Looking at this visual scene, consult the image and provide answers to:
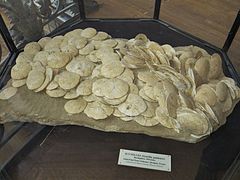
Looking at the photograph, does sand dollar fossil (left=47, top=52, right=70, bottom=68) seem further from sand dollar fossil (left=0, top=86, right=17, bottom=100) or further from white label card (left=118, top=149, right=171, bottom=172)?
white label card (left=118, top=149, right=171, bottom=172)

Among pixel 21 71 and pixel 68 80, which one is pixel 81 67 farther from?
pixel 21 71

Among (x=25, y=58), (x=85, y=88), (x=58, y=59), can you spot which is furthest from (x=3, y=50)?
(x=85, y=88)

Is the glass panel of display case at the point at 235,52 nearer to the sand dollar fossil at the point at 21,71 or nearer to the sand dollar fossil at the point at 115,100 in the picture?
the sand dollar fossil at the point at 115,100

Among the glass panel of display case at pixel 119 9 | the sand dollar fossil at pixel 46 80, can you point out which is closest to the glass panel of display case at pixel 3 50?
the sand dollar fossil at pixel 46 80

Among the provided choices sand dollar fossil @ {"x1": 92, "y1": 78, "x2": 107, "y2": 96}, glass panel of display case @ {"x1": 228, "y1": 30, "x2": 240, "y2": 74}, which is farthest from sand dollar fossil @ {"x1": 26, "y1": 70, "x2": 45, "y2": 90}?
glass panel of display case @ {"x1": 228, "y1": 30, "x2": 240, "y2": 74}

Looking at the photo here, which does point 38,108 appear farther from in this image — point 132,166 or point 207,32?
point 207,32

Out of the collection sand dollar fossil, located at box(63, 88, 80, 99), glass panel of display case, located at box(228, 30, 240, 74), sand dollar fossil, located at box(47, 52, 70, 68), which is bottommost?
glass panel of display case, located at box(228, 30, 240, 74)

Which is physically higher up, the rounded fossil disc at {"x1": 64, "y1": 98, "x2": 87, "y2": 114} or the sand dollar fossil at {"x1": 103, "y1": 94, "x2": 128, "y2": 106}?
the sand dollar fossil at {"x1": 103, "y1": 94, "x2": 128, "y2": 106}

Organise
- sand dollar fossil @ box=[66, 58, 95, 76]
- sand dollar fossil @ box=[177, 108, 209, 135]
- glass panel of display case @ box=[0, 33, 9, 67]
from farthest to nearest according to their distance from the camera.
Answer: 1. glass panel of display case @ box=[0, 33, 9, 67]
2. sand dollar fossil @ box=[66, 58, 95, 76]
3. sand dollar fossil @ box=[177, 108, 209, 135]
